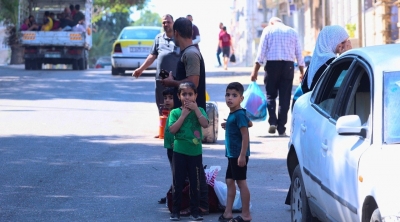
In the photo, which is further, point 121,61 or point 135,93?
point 121,61

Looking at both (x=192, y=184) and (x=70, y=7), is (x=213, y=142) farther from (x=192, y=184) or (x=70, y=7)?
(x=70, y=7)

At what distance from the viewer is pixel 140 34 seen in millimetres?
26750

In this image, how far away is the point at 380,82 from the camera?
206 inches

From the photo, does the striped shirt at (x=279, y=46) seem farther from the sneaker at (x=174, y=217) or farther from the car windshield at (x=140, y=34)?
the car windshield at (x=140, y=34)

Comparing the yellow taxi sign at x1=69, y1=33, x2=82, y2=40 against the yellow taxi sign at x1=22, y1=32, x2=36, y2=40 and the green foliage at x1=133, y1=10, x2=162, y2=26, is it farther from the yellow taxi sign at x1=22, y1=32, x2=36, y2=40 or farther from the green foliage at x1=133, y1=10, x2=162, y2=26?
the green foliage at x1=133, y1=10, x2=162, y2=26

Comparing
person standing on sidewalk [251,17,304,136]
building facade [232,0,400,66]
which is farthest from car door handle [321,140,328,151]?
building facade [232,0,400,66]

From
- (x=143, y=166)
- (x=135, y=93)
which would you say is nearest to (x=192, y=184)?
(x=143, y=166)

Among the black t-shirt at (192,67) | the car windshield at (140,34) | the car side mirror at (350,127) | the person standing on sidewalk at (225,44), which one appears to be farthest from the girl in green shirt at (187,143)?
the person standing on sidewalk at (225,44)

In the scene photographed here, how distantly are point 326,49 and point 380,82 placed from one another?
10.0 ft

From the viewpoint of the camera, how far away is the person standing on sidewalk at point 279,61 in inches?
496

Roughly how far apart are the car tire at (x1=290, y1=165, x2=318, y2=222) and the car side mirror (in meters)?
1.32

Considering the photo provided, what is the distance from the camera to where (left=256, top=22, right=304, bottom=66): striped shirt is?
12.6 meters

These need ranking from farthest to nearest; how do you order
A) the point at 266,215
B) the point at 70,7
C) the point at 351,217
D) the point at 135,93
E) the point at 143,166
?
the point at 70,7, the point at 135,93, the point at 143,166, the point at 266,215, the point at 351,217

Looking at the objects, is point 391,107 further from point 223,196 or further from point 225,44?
point 225,44
